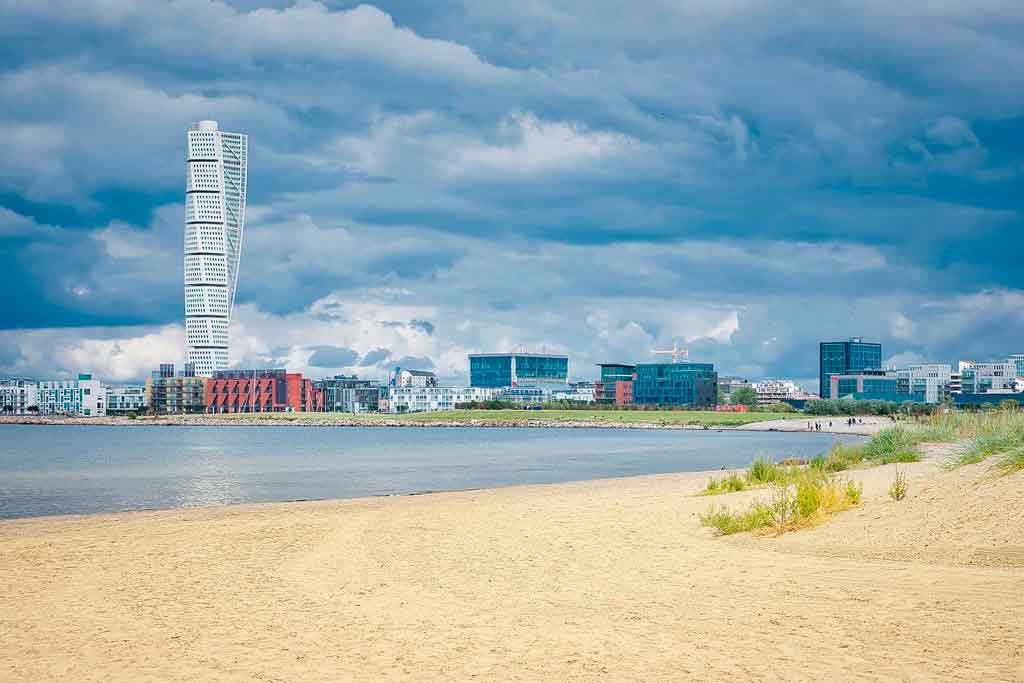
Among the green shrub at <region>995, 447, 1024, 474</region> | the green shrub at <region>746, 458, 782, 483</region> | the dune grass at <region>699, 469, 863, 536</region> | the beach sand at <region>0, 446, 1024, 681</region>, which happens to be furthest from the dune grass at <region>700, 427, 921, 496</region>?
the green shrub at <region>995, 447, 1024, 474</region>

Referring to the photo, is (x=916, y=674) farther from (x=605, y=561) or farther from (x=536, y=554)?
(x=536, y=554)

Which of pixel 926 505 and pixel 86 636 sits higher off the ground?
pixel 926 505

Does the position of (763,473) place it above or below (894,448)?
below

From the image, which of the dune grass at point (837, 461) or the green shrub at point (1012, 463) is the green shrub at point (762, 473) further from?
the green shrub at point (1012, 463)

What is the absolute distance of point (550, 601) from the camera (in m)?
12.3

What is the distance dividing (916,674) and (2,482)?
4938 centimetres

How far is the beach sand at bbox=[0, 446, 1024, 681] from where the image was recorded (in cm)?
936

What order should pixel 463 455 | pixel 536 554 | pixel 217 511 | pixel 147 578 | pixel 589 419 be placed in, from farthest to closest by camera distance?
pixel 589 419 < pixel 463 455 < pixel 217 511 < pixel 536 554 < pixel 147 578

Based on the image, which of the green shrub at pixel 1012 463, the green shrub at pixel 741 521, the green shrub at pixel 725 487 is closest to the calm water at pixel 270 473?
the green shrub at pixel 725 487

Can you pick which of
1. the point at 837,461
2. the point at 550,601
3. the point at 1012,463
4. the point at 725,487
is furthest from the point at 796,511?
the point at 837,461

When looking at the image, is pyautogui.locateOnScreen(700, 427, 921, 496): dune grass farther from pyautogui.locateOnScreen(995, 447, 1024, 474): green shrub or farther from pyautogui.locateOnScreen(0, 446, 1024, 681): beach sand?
pyautogui.locateOnScreen(995, 447, 1024, 474): green shrub

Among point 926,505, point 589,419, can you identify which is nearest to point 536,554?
point 926,505

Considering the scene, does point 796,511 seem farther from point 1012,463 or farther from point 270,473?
point 270,473

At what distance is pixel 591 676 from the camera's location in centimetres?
894
